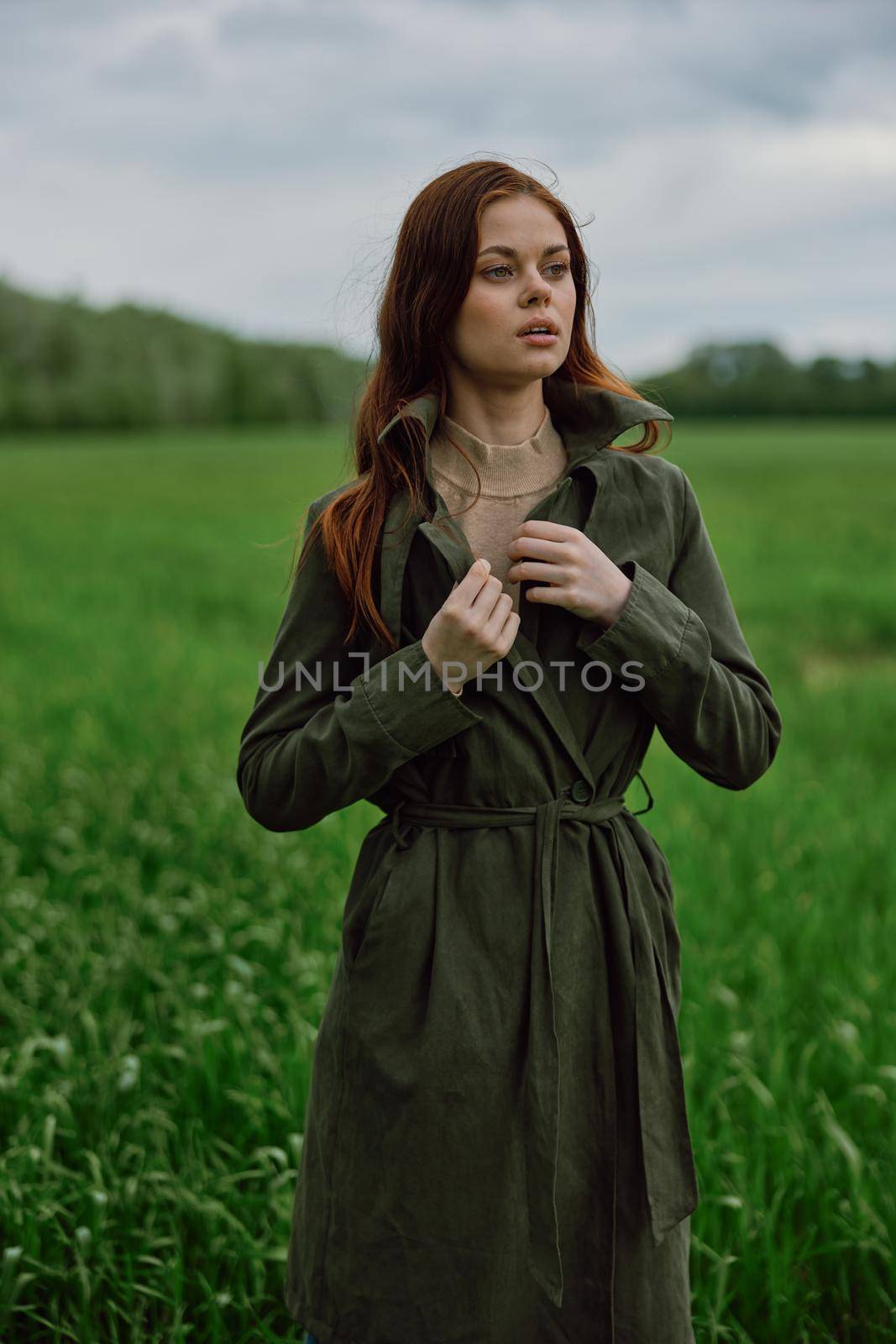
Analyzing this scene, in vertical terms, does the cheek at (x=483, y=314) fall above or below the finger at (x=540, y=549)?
above

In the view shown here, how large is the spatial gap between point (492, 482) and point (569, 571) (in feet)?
0.78

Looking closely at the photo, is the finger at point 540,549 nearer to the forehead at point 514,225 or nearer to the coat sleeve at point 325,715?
the coat sleeve at point 325,715

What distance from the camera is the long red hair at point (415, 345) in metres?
1.58

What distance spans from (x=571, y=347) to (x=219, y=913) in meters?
2.71

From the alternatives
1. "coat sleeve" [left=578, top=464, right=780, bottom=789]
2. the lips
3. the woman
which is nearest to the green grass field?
the woman

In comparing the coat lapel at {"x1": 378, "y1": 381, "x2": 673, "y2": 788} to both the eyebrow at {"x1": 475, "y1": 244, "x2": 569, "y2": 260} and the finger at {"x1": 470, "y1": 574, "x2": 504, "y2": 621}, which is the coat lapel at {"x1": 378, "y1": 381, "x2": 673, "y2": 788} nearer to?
the finger at {"x1": 470, "y1": 574, "x2": 504, "y2": 621}

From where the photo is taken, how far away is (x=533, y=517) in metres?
1.63

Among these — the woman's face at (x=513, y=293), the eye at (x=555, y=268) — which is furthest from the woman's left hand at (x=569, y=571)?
the eye at (x=555, y=268)

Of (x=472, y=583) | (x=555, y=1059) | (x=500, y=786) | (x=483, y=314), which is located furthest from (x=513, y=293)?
(x=555, y=1059)

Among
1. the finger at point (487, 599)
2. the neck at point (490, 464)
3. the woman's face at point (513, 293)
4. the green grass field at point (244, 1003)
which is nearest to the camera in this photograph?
the finger at point (487, 599)

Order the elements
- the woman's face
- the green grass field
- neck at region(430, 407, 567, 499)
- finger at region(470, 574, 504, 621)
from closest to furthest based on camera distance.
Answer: finger at region(470, 574, 504, 621)
the woman's face
neck at region(430, 407, 567, 499)
the green grass field

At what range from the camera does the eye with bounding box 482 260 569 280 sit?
5.18ft

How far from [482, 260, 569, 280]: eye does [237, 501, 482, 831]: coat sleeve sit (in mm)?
403

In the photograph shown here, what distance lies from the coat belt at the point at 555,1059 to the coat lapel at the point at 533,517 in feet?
0.37
